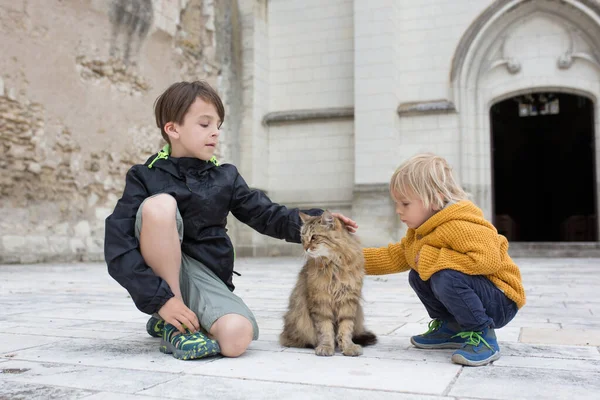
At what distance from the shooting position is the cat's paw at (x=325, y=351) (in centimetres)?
218

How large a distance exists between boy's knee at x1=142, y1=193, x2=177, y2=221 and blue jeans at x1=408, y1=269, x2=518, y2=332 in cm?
102

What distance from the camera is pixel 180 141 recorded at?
239 cm

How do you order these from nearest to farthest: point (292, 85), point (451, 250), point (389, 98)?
1. point (451, 250)
2. point (389, 98)
3. point (292, 85)

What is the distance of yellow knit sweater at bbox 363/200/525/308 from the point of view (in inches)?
82.2

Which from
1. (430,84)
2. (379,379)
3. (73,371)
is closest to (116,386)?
(73,371)

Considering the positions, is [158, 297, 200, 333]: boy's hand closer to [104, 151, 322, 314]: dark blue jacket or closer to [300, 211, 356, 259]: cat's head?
[104, 151, 322, 314]: dark blue jacket

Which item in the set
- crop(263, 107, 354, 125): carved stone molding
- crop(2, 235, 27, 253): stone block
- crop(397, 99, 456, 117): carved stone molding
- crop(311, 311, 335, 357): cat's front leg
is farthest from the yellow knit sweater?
crop(263, 107, 354, 125): carved stone molding

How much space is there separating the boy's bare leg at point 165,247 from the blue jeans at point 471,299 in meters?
0.93

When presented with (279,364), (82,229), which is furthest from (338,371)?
(82,229)

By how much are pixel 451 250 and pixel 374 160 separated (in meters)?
7.82

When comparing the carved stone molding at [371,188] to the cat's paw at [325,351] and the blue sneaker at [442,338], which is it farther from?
the cat's paw at [325,351]

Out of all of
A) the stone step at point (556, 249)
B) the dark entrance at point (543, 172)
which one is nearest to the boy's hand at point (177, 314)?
the stone step at point (556, 249)

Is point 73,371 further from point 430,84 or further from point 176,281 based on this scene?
point 430,84

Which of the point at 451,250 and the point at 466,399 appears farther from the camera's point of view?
the point at 451,250
